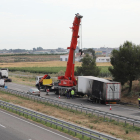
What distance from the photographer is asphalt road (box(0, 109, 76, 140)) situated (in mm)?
16641

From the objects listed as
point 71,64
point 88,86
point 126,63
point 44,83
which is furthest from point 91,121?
→ point 44,83

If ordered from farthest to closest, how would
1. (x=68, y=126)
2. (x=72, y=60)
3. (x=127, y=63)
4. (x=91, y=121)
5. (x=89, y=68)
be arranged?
1. (x=89, y=68)
2. (x=72, y=60)
3. (x=127, y=63)
4. (x=91, y=121)
5. (x=68, y=126)

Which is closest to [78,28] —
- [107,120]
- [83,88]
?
[83,88]

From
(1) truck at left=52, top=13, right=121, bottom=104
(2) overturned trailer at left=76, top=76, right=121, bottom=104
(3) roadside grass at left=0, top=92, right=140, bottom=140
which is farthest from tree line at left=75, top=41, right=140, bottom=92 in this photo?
(3) roadside grass at left=0, top=92, right=140, bottom=140

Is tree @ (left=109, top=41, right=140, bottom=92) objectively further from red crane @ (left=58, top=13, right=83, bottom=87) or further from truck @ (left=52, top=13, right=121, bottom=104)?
red crane @ (left=58, top=13, right=83, bottom=87)

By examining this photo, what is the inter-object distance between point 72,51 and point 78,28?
3097 millimetres

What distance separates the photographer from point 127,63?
3331 centimetres

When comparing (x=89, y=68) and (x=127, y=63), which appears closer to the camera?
(x=127, y=63)

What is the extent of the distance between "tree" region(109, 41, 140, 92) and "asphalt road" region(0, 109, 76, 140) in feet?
50.7

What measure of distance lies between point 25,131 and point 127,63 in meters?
18.7

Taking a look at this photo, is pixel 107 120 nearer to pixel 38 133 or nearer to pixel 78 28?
pixel 38 133

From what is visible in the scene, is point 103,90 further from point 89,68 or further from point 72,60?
point 89,68

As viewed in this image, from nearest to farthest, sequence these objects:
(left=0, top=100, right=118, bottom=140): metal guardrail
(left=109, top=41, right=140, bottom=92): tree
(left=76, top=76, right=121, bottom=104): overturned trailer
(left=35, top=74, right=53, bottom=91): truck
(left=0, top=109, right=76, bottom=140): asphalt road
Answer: (left=0, top=100, right=118, bottom=140): metal guardrail → (left=0, top=109, right=76, bottom=140): asphalt road → (left=76, top=76, right=121, bottom=104): overturned trailer → (left=109, top=41, right=140, bottom=92): tree → (left=35, top=74, right=53, bottom=91): truck

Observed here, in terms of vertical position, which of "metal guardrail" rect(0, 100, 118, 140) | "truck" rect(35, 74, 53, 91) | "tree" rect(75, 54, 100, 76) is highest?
"tree" rect(75, 54, 100, 76)
